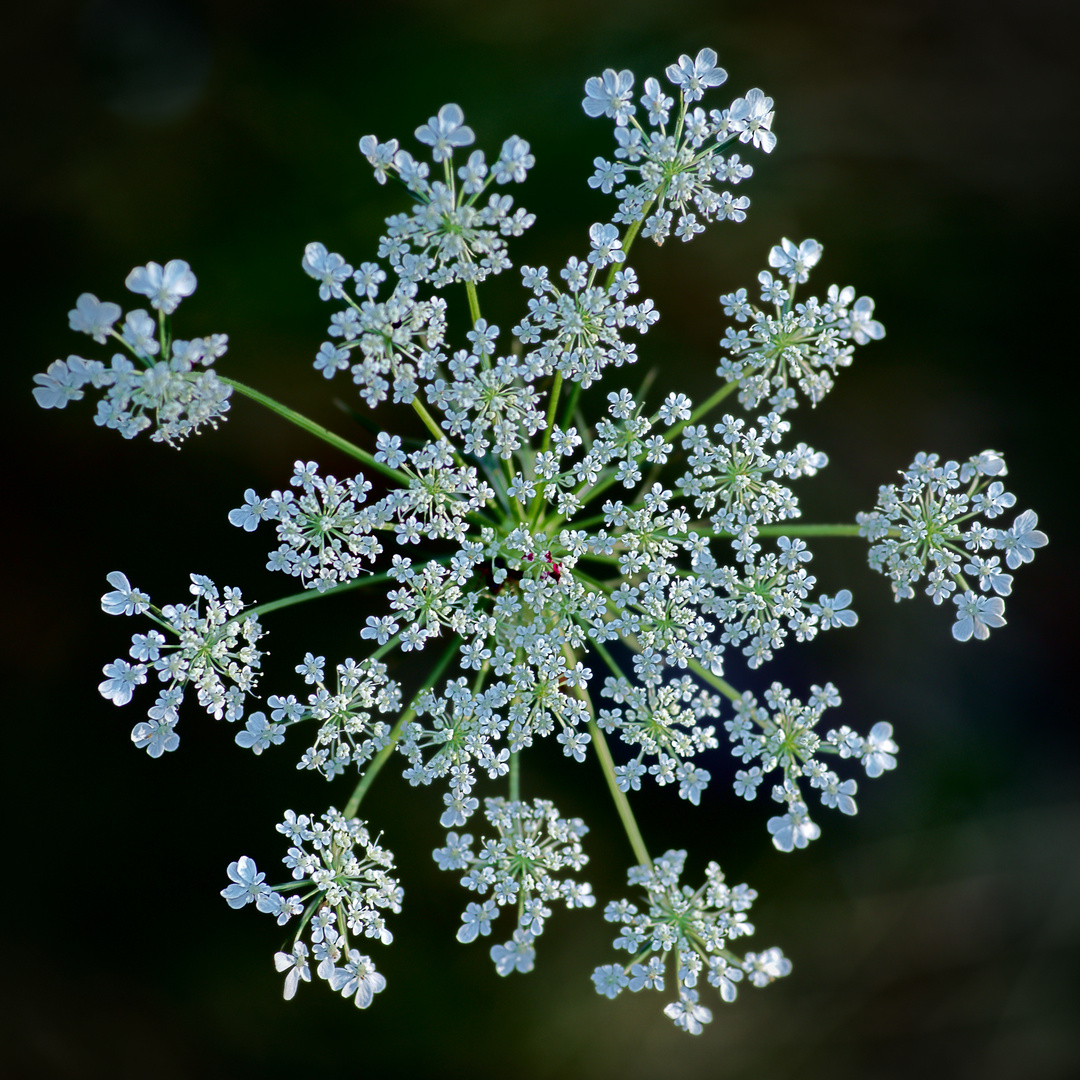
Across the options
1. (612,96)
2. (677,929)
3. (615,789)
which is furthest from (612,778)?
(612,96)

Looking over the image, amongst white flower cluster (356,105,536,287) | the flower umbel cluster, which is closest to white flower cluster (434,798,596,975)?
the flower umbel cluster

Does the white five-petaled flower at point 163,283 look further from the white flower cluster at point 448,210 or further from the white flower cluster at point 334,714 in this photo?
the white flower cluster at point 334,714

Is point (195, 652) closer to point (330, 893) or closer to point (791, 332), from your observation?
point (330, 893)

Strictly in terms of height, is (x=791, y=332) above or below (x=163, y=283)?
above

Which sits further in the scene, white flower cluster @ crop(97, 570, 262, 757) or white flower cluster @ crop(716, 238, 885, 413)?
white flower cluster @ crop(716, 238, 885, 413)

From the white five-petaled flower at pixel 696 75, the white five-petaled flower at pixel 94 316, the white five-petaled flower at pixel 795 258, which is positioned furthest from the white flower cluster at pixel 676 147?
the white five-petaled flower at pixel 94 316

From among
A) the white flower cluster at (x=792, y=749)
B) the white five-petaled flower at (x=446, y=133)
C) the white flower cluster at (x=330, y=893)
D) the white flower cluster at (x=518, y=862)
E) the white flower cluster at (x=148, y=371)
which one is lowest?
the white flower cluster at (x=330, y=893)

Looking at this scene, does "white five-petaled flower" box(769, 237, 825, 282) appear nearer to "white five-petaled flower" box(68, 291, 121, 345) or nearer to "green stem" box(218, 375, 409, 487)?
"green stem" box(218, 375, 409, 487)
